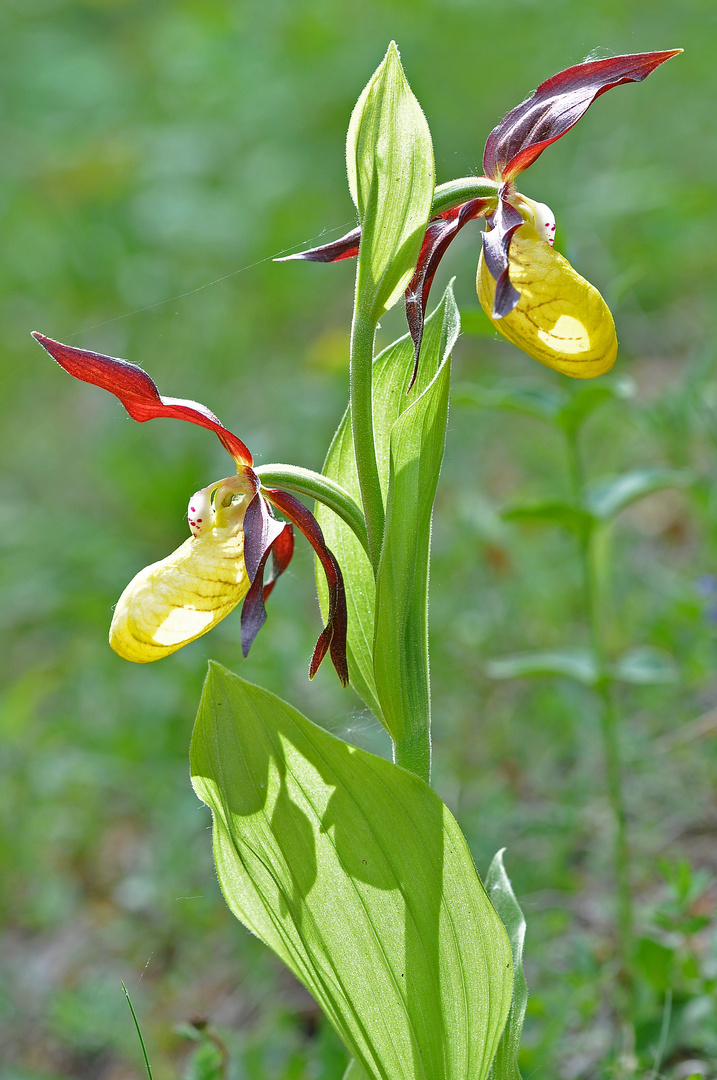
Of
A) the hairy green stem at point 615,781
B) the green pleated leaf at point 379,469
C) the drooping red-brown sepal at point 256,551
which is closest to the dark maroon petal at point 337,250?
the green pleated leaf at point 379,469

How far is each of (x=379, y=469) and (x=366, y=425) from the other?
8 centimetres

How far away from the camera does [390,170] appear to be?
0.74 m

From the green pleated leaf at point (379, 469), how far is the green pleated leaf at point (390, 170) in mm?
109

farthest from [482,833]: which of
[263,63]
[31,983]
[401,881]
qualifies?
[263,63]

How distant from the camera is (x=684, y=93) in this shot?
3414 millimetres

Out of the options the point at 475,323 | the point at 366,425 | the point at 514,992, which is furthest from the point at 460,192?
the point at 514,992

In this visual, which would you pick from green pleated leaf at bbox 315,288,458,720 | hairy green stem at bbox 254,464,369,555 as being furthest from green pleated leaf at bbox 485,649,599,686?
hairy green stem at bbox 254,464,369,555

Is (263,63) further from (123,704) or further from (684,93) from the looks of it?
(123,704)

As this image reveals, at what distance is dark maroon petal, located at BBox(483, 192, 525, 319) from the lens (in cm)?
70

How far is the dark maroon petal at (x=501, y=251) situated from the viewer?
27.5 inches

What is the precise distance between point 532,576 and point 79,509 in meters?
1.52

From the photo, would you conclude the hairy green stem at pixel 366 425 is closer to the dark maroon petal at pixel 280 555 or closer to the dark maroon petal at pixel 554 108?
the dark maroon petal at pixel 280 555

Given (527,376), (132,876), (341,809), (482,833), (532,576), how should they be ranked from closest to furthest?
(341,809) < (482,833) < (132,876) < (532,576) < (527,376)

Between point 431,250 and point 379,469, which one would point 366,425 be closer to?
point 379,469
